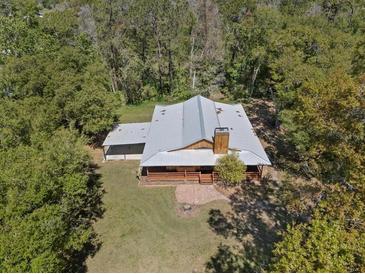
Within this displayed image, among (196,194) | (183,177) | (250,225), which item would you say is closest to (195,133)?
(183,177)

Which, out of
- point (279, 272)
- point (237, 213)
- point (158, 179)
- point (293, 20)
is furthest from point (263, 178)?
point (293, 20)

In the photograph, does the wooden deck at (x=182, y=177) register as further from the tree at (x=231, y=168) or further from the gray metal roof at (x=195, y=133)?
the tree at (x=231, y=168)

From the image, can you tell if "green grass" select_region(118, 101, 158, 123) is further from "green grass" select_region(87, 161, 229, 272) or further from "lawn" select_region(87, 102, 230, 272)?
"green grass" select_region(87, 161, 229, 272)

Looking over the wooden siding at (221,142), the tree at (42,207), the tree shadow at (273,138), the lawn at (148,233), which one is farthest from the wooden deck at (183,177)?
the tree at (42,207)

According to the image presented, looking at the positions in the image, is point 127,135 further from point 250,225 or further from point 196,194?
point 250,225

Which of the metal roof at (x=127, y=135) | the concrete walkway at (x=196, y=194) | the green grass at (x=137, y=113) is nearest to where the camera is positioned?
the concrete walkway at (x=196, y=194)

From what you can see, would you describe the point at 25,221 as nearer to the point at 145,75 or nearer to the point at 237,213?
the point at 237,213
